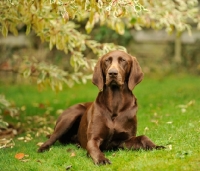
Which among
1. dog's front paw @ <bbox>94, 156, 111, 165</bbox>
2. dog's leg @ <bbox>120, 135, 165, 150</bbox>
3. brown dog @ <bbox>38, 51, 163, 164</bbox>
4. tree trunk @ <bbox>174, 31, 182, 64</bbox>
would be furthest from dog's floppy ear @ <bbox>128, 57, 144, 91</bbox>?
tree trunk @ <bbox>174, 31, 182, 64</bbox>

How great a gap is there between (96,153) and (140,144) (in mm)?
580

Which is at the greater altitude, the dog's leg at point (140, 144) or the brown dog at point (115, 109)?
the brown dog at point (115, 109)

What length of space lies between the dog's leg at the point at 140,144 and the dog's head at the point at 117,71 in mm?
571

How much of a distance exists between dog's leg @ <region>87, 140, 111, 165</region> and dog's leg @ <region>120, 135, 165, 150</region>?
347 mm

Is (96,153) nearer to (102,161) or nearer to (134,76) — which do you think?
(102,161)

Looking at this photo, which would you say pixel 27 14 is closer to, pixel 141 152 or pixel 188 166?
pixel 141 152

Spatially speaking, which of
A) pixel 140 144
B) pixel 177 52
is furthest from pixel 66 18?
pixel 177 52

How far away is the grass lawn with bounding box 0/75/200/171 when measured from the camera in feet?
15.7

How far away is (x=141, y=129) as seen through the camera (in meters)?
6.85

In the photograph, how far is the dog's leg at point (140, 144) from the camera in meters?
5.30

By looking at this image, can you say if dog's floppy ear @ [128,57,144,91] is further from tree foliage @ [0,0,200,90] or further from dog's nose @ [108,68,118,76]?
tree foliage @ [0,0,200,90]

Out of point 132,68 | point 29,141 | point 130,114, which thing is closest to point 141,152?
point 130,114

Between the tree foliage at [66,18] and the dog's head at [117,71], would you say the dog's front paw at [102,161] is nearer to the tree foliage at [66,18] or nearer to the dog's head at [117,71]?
the dog's head at [117,71]

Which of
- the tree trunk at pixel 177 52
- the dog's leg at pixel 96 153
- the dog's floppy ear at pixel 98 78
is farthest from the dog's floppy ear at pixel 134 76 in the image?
the tree trunk at pixel 177 52
